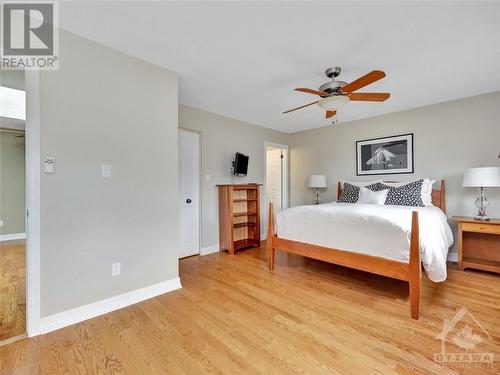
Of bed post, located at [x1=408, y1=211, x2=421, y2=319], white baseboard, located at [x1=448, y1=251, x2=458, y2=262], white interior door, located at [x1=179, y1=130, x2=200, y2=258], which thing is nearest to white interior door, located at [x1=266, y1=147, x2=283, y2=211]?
white interior door, located at [x1=179, y1=130, x2=200, y2=258]

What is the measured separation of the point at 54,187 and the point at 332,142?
4.35m

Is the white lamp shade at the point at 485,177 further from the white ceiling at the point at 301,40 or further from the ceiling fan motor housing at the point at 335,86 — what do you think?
the ceiling fan motor housing at the point at 335,86

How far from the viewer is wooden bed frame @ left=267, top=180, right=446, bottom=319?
189cm

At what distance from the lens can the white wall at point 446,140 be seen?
122 inches

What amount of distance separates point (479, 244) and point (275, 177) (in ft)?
11.6

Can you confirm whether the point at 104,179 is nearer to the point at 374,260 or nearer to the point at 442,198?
the point at 374,260

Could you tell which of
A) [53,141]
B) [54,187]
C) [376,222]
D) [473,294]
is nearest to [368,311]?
[376,222]

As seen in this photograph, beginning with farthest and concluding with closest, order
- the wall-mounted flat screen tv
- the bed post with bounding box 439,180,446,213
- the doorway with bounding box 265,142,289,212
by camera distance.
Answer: the doorway with bounding box 265,142,289,212 < the wall-mounted flat screen tv < the bed post with bounding box 439,180,446,213

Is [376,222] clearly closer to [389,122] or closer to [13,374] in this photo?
[389,122]

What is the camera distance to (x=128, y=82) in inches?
85.7

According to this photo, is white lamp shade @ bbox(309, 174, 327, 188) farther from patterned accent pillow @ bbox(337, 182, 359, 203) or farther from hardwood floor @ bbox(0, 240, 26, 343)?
hardwood floor @ bbox(0, 240, 26, 343)

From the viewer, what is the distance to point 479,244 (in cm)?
312

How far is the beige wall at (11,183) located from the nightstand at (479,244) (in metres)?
7.77

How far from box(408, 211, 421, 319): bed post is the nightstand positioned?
65.9 inches
